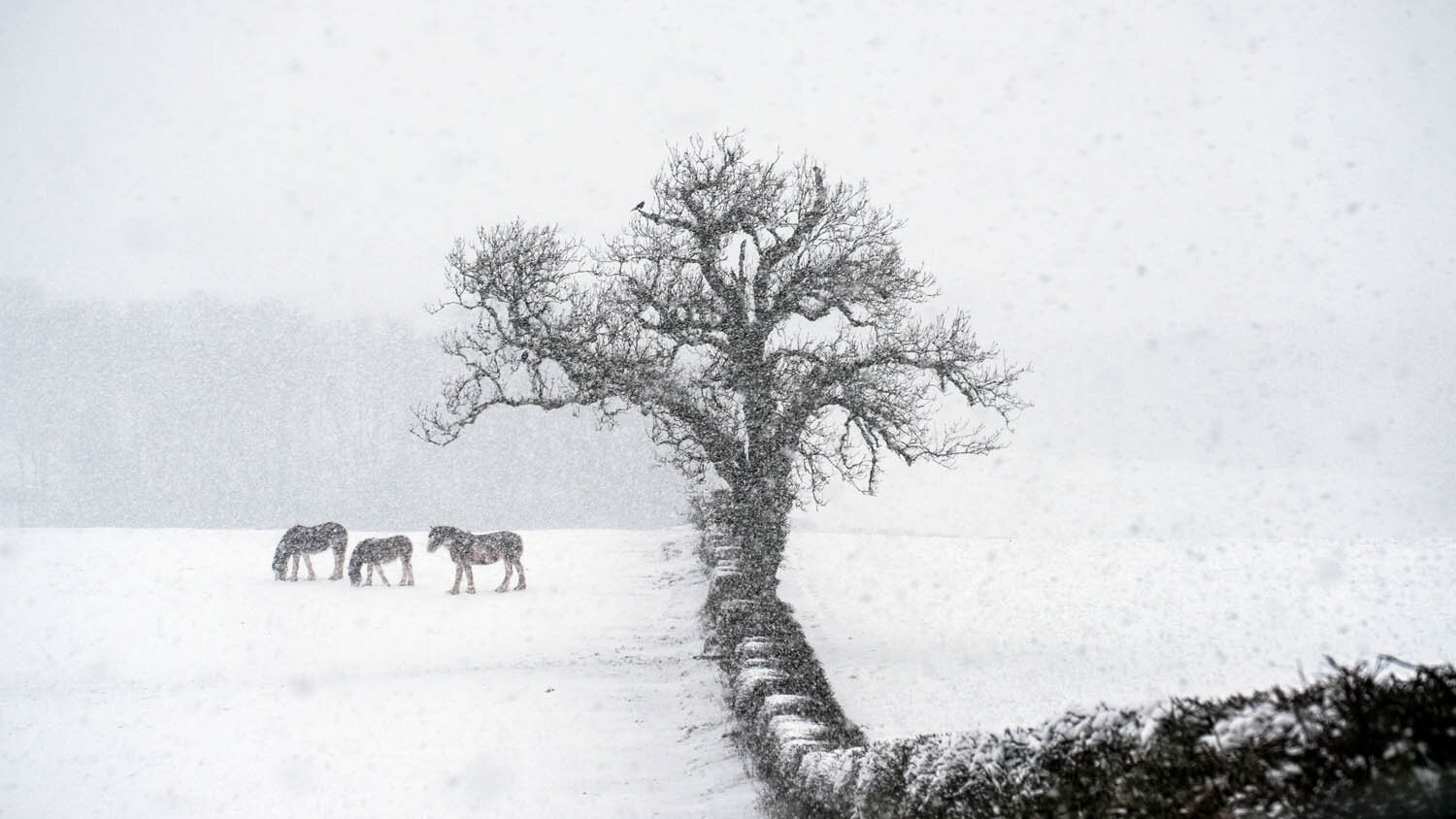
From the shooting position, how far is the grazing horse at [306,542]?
15.6 metres

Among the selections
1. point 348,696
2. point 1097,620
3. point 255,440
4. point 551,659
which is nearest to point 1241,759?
point 348,696

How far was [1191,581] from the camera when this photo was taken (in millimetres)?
15023

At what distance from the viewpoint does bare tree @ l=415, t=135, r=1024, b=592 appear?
40.7ft

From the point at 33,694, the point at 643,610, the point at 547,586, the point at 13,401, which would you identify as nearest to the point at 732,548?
the point at 643,610

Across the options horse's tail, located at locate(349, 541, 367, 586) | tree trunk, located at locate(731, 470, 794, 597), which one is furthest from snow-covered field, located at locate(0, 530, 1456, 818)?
tree trunk, located at locate(731, 470, 794, 597)

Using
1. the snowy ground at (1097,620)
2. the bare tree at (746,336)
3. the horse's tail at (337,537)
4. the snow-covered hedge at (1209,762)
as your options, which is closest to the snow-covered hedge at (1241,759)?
the snow-covered hedge at (1209,762)

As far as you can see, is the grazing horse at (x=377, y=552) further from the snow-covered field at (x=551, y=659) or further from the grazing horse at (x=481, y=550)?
the grazing horse at (x=481, y=550)

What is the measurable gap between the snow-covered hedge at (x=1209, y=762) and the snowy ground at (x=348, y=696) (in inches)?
122

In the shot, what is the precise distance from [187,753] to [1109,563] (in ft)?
49.3

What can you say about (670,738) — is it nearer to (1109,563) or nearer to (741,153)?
(741,153)

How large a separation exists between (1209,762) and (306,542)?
15826 millimetres

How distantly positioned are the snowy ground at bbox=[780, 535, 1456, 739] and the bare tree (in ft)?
7.97

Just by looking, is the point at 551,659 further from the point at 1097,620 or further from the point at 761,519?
the point at 1097,620

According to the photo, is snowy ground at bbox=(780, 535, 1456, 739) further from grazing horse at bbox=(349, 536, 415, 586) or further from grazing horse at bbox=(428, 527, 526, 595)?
grazing horse at bbox=(349, 536, 415, 586)
